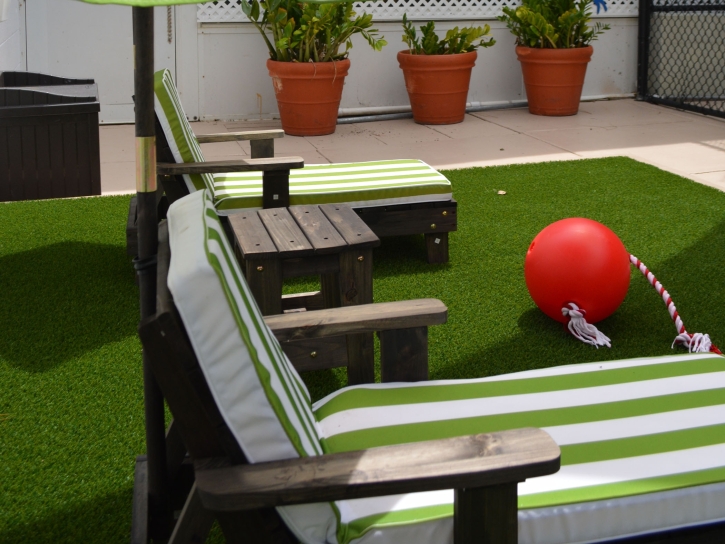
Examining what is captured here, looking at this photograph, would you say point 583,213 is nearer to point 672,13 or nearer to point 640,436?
point 640,436

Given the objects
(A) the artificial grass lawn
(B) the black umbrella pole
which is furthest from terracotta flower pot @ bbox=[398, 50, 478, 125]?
(B) the black umbrella pole

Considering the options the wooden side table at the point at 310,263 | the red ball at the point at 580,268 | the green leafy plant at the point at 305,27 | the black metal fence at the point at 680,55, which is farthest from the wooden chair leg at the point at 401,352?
the black metal fence at the point at 680,55

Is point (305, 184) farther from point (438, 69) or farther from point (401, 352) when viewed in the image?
point (438, 69)

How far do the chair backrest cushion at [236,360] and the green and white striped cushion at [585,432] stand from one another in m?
0.16

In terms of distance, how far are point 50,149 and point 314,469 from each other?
7.05 feet

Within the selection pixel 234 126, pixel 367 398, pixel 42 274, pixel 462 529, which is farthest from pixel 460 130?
pixel 462 529

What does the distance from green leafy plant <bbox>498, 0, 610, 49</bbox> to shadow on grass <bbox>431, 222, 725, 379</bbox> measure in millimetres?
4141

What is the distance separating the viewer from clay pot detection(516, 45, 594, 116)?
757cm

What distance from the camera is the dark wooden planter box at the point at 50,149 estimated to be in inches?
118

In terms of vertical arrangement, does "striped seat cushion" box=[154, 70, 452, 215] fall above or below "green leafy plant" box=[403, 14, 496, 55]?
below

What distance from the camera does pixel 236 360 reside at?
1367mm

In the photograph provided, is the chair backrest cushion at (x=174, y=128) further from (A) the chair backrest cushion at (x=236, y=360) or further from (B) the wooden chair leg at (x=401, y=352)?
(A) the chair backrest cushion at (x=236, y=360)

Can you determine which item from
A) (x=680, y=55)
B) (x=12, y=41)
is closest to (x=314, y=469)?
(x=12, y=41)

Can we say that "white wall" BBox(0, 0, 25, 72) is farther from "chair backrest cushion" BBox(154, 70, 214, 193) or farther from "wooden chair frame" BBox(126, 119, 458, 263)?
"chair backrest cushion" BBox(154, 70, 214, 193)
